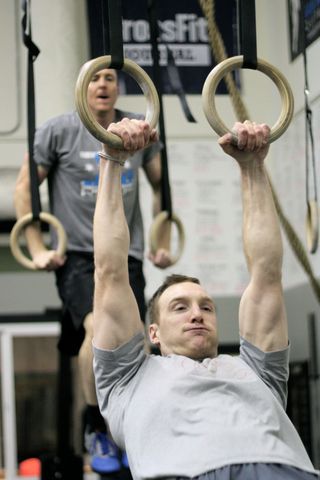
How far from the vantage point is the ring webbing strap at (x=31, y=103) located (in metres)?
2.71

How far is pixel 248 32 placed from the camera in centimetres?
197

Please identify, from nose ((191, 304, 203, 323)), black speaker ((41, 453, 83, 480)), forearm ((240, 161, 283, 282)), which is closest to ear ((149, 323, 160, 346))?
nose ((191, 304, 203, 323))

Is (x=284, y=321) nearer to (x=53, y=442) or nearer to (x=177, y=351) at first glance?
(x=177, y=351)

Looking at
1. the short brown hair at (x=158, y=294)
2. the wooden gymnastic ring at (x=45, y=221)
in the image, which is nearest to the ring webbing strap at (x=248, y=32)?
the short brown hair at (x=158, y=294)

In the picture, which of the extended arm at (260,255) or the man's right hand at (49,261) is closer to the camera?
the extended arm at (260,255)

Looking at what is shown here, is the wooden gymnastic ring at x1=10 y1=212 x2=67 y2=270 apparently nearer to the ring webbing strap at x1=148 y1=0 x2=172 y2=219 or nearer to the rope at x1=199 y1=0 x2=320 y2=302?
the ring webbing strap at x1=148 y1=0 x2=172 y2=219

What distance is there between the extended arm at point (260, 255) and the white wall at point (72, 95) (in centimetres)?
240

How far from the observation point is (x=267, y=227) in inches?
80.0

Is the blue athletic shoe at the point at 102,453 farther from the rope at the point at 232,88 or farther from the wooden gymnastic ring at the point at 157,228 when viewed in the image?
the rope at the point at 232,88

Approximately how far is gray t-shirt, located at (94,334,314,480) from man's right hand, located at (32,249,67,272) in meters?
1.03

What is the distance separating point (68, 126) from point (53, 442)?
2423 mm

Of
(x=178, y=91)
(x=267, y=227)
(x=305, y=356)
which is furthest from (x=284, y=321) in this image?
(x=305, y=356)

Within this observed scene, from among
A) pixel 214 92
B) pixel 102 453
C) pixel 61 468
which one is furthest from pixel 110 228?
pixel 61 468

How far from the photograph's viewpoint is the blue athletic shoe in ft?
10.1
